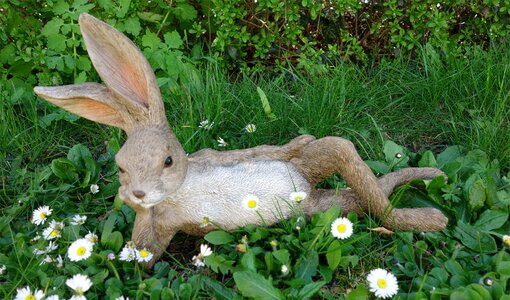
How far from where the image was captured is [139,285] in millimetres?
2098

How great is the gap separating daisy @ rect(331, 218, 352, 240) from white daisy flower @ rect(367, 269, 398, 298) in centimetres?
18

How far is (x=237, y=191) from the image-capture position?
7.32ft

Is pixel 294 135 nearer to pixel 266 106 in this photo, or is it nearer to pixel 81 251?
pixel 266 106

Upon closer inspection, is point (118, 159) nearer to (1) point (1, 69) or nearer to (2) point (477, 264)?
(2) point (477, 264)

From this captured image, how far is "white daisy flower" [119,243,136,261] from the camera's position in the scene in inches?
86.4

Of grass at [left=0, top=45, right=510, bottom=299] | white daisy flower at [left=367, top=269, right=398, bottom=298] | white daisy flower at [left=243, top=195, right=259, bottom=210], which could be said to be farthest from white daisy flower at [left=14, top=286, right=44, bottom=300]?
white daisy flower at [left=367, top=269, right=398, bottom=298]

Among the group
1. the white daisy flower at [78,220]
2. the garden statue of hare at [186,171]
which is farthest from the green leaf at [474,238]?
the white daisy flower at [78,220]

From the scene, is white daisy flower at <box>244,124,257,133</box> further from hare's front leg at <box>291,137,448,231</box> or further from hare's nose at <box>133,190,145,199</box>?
hare's nose at <box>133,190,145,199</box>

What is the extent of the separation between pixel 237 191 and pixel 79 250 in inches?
25.8

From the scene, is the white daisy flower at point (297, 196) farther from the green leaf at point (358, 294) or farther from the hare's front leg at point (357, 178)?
the green leaf at point (358, 294)

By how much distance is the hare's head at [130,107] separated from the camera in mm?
2006

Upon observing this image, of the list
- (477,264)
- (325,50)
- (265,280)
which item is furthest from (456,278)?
(325,50)

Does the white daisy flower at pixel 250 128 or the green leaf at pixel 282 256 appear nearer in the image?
the green leaf at pixel 282 256

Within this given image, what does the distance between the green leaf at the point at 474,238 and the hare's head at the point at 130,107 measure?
1163 mm
